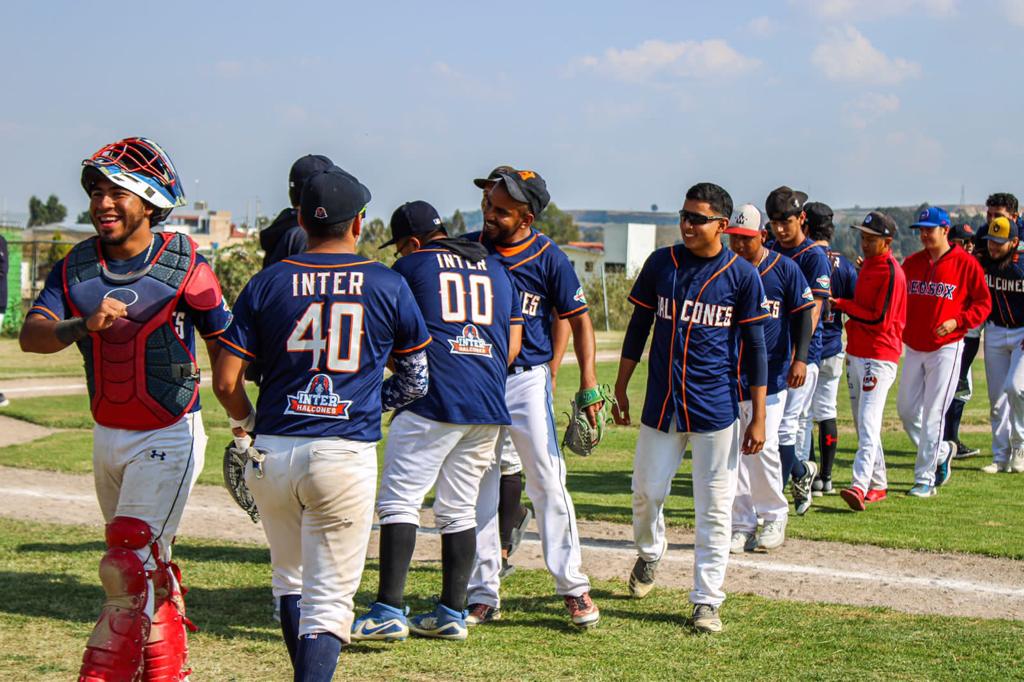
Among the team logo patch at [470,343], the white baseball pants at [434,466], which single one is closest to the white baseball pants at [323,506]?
the white baseball pants at [434,466]

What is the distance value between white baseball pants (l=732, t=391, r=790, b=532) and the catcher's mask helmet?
15.1ft

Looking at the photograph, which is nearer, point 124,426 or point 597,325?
point 124,426

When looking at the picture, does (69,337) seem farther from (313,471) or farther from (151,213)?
(313,471)

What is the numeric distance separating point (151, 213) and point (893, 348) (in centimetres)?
663

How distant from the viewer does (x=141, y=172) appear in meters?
4.98

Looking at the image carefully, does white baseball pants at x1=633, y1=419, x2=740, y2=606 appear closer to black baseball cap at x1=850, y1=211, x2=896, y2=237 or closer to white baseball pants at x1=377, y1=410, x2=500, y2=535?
white baseball pants at x1=377, y1=410, x2=500, y2=535

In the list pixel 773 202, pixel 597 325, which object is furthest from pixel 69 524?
pixel 597 325

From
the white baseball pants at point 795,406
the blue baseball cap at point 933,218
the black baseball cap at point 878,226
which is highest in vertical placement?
the blue baseball cap at point 933,218

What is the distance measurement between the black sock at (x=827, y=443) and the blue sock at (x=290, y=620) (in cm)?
667

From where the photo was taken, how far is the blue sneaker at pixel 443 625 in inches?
235

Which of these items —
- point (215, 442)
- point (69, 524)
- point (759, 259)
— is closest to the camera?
point (759, 259)

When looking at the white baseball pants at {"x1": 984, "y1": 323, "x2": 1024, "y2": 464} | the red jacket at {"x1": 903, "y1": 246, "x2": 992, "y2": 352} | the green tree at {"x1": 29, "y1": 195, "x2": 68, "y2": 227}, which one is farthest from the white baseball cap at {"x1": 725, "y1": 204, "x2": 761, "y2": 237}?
the green tree at {"x1": 29, "y1": 195, "x2": 68, "y2": 227}

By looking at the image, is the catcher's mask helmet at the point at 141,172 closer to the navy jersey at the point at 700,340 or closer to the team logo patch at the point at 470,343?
the team logo patch at the point at 470,343

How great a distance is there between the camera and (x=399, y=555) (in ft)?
19.0
